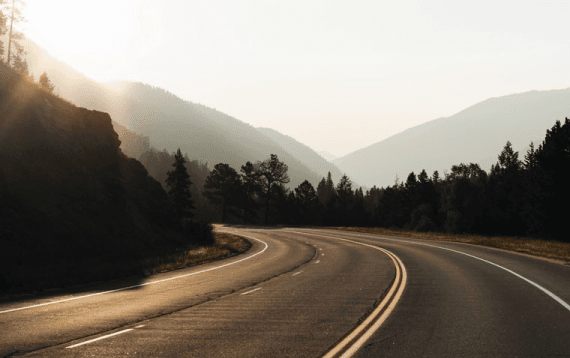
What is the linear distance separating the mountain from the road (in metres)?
5.76

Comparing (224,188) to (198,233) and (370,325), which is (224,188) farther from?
(370,325)

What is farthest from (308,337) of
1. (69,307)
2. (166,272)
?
(166,272)

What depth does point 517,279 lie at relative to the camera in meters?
15.1

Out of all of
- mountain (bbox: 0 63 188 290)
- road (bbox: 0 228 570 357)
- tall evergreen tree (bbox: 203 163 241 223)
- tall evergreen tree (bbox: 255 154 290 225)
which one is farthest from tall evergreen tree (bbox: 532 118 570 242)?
tall evergreen tree (bbox: 203 163 241 223)

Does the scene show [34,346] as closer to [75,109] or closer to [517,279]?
[517,279]

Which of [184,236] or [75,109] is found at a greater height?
[75,109]

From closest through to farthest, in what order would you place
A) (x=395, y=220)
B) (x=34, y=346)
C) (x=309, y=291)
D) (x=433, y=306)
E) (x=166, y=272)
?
1. (x=34, y=346)
2. (x=433, y=306)
3. (x=309, y=291)
4. (x=166, y=272)
5. (x=395, y=220)

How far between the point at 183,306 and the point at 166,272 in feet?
30.5

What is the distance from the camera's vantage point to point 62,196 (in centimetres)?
2502

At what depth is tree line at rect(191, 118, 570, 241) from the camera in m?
62.2

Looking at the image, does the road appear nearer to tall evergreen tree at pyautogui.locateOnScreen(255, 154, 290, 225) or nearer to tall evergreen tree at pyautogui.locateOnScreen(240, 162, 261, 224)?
tall evergreen tree at pyautogui.locateOnScreen(255, 154, 290, 225)

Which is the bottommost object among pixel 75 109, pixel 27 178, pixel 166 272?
pixel 166 272

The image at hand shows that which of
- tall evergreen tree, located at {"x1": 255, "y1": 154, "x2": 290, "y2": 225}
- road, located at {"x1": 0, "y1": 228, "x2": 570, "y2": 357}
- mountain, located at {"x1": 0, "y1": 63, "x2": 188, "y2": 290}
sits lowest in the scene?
road, located at {"x1": 0, "y1": 228, "x2": 570, "y2": 357}

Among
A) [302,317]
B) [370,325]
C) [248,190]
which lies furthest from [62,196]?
[248,190]
